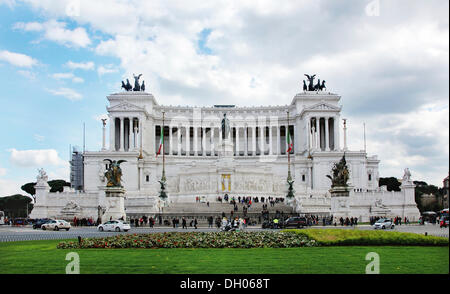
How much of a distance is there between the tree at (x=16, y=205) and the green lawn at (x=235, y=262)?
323 feet

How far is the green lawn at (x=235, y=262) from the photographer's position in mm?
14672

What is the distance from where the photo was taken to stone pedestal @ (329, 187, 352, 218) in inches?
2053

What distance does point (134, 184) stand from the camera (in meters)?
97.8

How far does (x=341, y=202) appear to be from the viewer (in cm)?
5244

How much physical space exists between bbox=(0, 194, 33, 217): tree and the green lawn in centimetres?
9844

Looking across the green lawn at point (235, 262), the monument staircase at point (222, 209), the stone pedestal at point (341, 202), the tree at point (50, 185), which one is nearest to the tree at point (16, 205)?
the tree at point (50, 185)

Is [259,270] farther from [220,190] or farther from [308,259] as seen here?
[220,190]

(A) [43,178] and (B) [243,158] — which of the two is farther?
(B) [243,158]

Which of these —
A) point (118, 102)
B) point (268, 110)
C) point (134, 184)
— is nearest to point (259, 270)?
point (134, 184)

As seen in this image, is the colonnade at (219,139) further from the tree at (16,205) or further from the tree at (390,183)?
the tree at (16,205)

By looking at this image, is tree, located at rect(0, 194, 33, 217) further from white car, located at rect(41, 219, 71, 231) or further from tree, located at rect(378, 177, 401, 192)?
tree, located at rect(378, 177, 401, 192)

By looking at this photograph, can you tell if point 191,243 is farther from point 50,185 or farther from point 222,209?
point 50,185

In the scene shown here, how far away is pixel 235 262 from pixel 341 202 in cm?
3745
